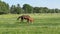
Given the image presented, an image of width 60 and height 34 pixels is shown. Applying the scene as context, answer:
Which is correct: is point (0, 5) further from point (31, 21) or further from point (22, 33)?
point (22, 33)

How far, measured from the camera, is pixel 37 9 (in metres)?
135

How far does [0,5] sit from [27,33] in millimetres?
90236

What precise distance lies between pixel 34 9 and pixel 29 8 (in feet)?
20.8

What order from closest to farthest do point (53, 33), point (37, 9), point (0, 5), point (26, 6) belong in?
point (53, 33)
point (0, 5)
point (37, 9)
point (26, 6)

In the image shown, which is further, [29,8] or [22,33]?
[29,8]

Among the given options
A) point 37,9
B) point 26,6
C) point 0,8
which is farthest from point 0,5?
point 26,6

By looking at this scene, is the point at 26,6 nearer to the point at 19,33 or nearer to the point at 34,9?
the point at 34,9

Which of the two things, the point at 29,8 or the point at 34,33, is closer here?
the point at 34,33

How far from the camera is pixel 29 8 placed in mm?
143125

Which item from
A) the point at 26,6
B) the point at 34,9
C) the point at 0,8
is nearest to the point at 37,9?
the point at 34,9

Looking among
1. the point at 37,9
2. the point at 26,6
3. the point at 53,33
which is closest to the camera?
the point at 53,33

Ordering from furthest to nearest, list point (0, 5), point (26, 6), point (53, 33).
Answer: point (26, 6), point (0, 5), point (53, 33)

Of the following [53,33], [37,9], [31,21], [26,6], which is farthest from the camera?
[26,6]

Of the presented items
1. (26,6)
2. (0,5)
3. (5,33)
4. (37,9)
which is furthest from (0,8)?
(5,33)
